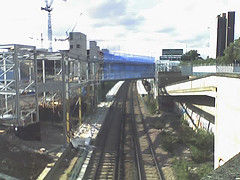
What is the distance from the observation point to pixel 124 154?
14.9 m

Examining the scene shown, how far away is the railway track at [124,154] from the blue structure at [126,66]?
7.67 meters

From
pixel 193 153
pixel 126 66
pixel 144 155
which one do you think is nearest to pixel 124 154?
pixel 144 155

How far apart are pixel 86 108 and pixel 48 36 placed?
6891cm

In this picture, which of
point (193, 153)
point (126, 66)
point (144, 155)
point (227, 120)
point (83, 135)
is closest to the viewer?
point (227, 120)

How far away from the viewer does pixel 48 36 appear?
88.0 metres

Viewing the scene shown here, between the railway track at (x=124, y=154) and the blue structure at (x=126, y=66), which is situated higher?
the blue structure at (x=126, y=66)

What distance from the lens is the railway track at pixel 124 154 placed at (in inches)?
471

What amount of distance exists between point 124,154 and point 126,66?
19085 millimetres

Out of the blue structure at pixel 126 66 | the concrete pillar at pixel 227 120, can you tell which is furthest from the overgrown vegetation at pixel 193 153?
the blue structure at pixel 126 66

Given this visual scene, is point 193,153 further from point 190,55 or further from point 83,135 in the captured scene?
point 190,55

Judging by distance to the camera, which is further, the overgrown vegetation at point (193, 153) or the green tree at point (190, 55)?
the green tree at point (190, 55)

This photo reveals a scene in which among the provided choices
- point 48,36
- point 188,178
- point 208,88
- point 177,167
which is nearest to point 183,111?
point 208,88

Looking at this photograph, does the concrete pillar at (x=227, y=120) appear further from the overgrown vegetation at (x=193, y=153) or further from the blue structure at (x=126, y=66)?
the blue structure at (x=126, y=66)

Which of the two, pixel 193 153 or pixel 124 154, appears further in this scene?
pixel 124 154
